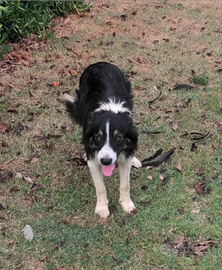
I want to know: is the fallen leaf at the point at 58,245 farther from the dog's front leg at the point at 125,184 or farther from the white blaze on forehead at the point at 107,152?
the white blaze on forehead at the point at 107,152

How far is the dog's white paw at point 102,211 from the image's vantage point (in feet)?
12.4

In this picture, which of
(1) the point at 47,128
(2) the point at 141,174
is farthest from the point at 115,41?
(2) the point at 141,174

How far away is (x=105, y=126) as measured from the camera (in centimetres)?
328

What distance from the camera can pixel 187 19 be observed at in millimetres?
8859

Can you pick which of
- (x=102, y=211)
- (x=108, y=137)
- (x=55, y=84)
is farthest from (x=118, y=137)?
(x=55, y=84)

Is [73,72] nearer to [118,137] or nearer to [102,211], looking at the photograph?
[102,211]

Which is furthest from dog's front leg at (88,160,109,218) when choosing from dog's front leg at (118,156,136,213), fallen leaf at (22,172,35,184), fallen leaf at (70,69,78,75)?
fallen leaf at (70,69,78,75)

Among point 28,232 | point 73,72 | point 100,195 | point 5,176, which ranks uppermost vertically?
point 100,195

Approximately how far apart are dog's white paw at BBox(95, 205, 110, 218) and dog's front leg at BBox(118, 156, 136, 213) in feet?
0.62

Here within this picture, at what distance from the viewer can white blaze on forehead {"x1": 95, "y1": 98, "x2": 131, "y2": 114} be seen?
11.9 feet

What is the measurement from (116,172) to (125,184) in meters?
0.58

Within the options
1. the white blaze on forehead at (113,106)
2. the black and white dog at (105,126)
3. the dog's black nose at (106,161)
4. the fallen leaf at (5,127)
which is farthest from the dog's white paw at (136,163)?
the fallen leaf at (5,127)

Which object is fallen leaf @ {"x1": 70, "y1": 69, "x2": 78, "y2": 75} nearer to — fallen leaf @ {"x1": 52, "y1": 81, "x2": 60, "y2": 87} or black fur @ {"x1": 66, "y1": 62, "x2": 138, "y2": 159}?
fallen leaf @ {"x1": 52, "y1": 81, "x2": 60, "y2": 87}

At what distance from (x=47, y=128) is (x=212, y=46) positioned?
4.04 m
